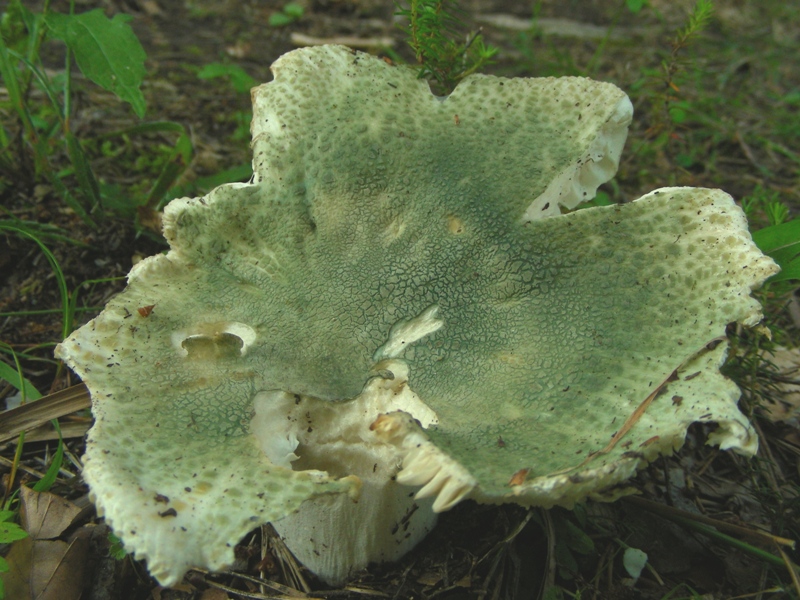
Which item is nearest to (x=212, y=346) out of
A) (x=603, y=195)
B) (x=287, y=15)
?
(x=603, y=195)

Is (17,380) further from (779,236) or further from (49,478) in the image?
(779,236)

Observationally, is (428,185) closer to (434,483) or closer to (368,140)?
(368,140)

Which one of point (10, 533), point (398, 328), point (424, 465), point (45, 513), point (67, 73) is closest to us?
point (424, 465)

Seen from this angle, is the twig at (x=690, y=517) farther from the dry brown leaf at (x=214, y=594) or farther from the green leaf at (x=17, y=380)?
the green leaf at (x=17, y=380)

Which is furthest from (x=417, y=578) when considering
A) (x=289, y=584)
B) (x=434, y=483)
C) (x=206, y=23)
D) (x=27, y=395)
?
(x=206, y=23)

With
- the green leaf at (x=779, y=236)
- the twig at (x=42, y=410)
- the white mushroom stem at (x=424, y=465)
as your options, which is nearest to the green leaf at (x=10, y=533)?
the twig at (x=42, y=410)

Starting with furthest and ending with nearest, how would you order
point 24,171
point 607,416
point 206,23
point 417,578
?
point 206,23 → point 24,171 → point 417,578 → point 607,416
